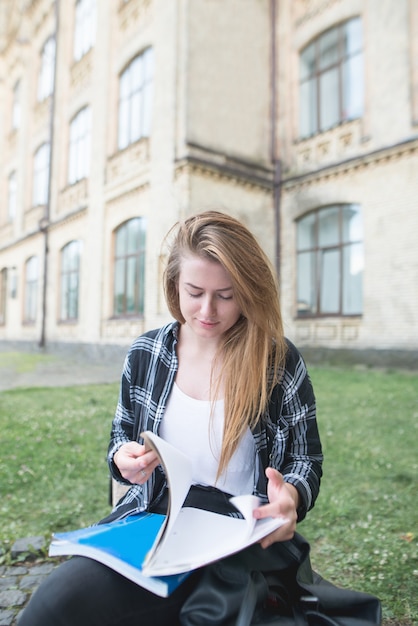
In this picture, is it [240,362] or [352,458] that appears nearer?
[240,362]

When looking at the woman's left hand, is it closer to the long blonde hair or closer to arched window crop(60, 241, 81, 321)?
the long blonde hair

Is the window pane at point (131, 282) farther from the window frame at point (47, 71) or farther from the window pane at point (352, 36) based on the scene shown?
the window frame at point (47, 71)

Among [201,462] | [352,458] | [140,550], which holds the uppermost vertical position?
[201,462]

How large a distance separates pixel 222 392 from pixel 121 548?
56cm

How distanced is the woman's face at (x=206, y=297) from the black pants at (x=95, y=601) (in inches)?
30.1

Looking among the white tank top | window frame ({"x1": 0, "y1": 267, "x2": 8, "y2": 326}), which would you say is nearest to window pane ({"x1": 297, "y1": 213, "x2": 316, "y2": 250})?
the white tank top

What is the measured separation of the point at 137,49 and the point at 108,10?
7.66 ft

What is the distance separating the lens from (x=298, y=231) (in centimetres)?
1254

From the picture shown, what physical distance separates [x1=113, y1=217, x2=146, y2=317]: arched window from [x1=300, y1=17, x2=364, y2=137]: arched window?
17.1ft

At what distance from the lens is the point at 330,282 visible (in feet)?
38.5

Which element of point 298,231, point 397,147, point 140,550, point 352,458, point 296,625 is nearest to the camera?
point 296,625

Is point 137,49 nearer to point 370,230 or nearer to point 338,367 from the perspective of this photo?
point 370,230

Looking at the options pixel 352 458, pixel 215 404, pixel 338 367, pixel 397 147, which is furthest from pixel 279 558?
pixel 397 147

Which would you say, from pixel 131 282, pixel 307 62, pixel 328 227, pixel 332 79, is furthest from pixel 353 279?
pixel 307 62
